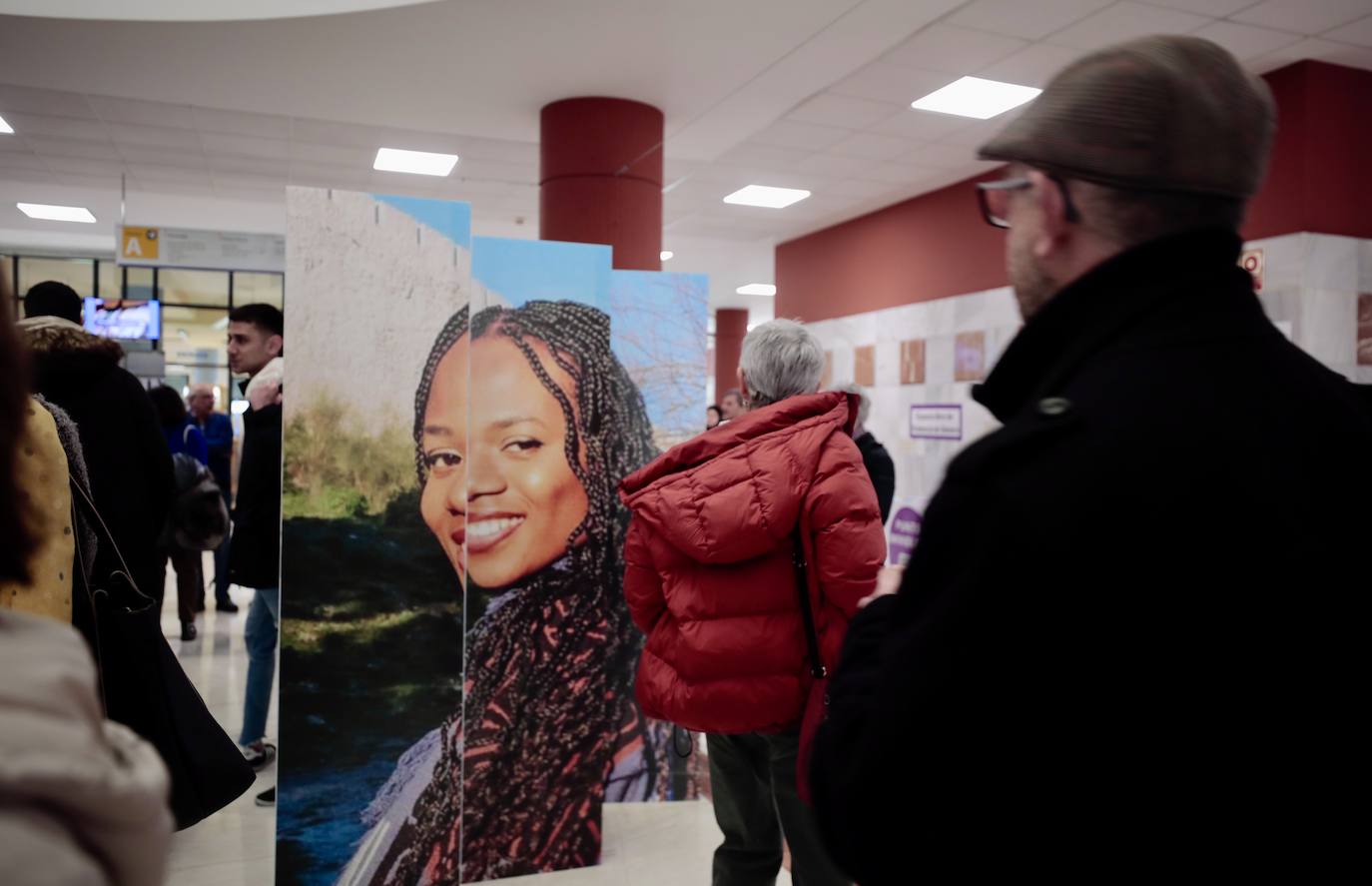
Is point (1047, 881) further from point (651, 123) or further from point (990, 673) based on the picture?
point (651, 123)

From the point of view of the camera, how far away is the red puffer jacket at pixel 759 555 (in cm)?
203

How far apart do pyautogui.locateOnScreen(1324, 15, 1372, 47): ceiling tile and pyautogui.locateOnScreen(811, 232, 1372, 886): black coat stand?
5046 mm

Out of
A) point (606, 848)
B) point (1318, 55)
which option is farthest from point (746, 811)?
point (1318, 55)

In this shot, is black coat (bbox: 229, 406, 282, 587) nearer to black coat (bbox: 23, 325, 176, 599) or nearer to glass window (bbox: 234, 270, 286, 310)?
black coat (bbox: 23, 325, 176, 599)

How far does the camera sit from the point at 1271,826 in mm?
765

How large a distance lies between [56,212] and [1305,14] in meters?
11.1

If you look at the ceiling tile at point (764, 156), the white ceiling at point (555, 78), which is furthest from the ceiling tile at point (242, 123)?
the ceiling tile at point (764, 156)

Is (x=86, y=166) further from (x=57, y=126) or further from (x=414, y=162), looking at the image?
(x=414, y=162)

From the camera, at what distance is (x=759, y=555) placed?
2078 millimetres

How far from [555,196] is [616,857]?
390 cm

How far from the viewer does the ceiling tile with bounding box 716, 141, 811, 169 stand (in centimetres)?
713

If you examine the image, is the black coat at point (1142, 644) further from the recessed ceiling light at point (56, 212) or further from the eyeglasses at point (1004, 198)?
the recessed ceiling light at point (56, 212)

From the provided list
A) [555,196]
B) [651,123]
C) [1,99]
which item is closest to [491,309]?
[555,196]

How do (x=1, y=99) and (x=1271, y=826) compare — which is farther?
(x=1, y=99)
